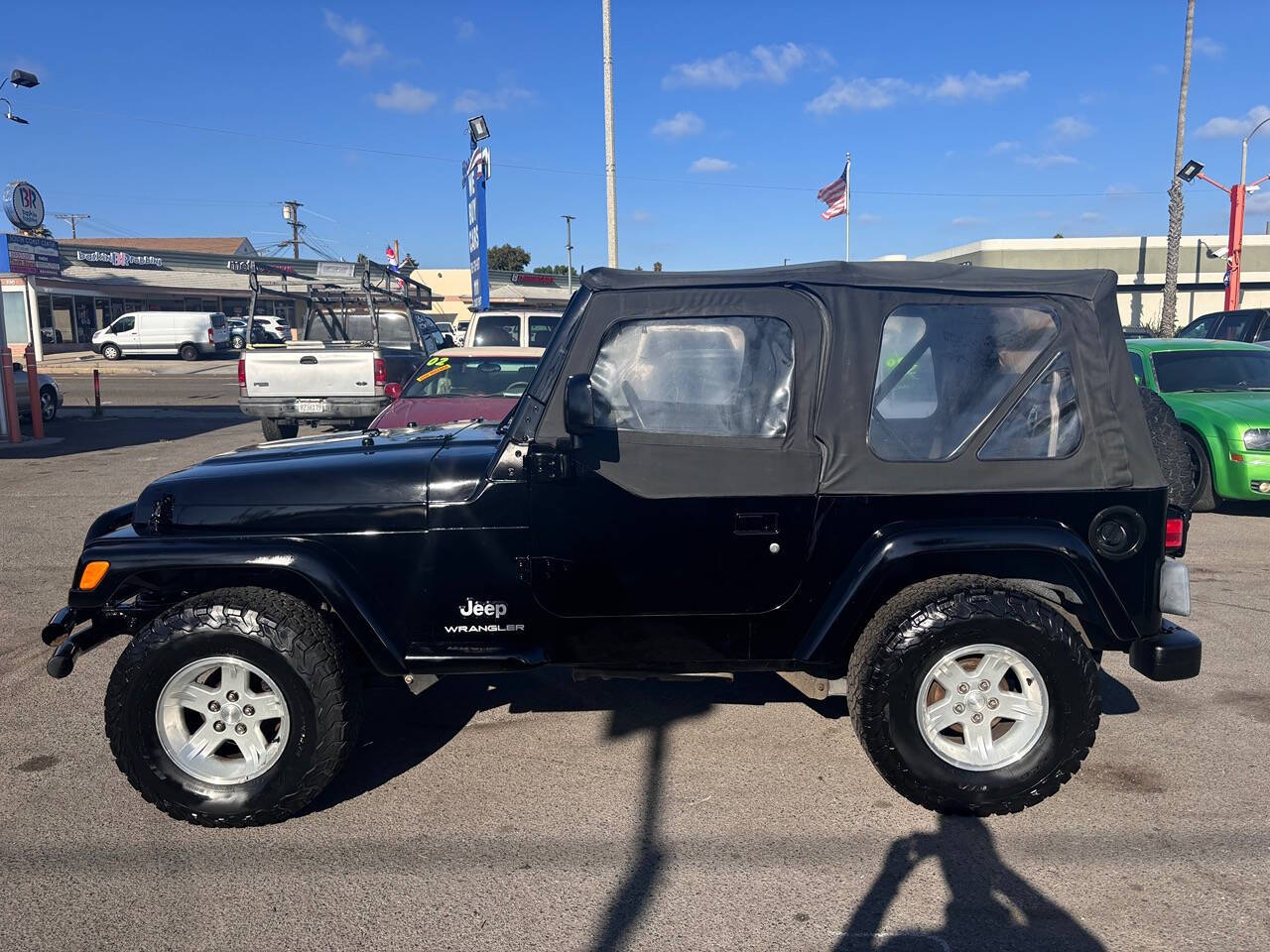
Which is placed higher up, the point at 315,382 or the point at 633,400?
the point at 633,400

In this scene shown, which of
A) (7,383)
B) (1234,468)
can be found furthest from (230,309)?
(1234,468)

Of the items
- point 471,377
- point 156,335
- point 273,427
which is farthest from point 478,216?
point 156,335

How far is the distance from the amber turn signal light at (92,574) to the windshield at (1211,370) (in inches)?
365

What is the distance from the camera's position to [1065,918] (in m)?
2.97

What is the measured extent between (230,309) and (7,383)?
42.7 m

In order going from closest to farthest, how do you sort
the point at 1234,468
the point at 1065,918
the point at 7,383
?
the point at 1065,918, the point at 1234,468, the point at 7,383

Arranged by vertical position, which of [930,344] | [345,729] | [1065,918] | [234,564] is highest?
[930,344]

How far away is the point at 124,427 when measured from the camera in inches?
671

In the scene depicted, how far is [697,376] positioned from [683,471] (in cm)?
37

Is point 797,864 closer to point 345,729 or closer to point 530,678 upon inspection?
point 345,729

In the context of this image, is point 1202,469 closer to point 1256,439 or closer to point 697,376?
point 1256,439

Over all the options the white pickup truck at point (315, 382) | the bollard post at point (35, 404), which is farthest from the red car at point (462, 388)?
the bollard post at point (35, 404)

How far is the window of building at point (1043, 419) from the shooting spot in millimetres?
3691

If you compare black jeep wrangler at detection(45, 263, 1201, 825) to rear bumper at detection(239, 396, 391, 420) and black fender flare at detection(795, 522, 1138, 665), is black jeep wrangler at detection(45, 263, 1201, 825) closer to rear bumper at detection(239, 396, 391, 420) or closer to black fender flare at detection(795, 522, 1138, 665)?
black fender flare at detection(795, 522, 1138, 665)
